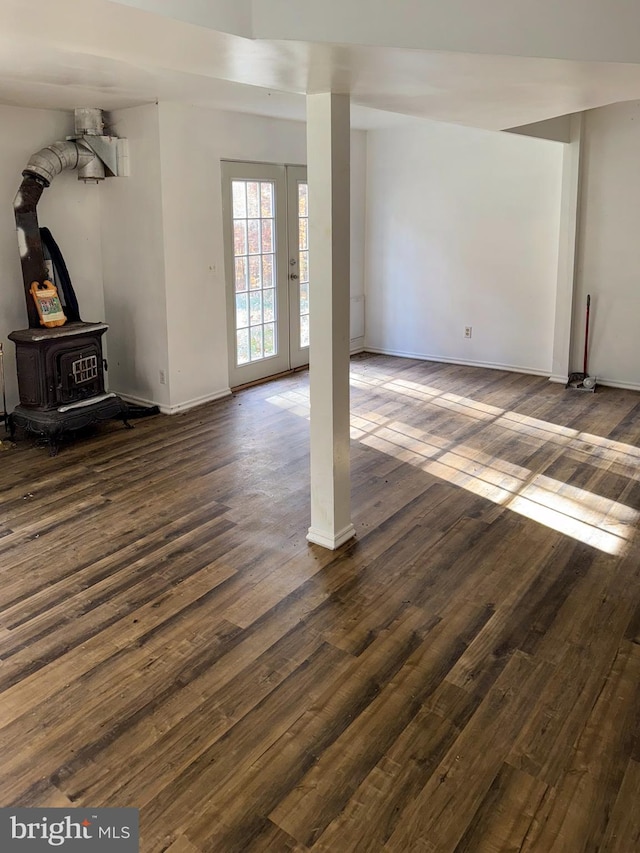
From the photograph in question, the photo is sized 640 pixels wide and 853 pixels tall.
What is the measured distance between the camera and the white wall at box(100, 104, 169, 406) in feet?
17.2

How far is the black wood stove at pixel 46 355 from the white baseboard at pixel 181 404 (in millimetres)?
624

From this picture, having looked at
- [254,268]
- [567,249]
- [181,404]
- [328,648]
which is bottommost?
[328,648]

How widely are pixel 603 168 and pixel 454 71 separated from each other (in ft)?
13.6

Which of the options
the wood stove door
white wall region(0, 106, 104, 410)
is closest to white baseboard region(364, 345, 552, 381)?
white wall region(0, 106, 104, 410)

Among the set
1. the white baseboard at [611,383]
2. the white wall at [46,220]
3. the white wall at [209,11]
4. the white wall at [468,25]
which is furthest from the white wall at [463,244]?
the white wall at [209,11]

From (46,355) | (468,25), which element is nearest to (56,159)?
(46,355)

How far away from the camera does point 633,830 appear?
5.99ft

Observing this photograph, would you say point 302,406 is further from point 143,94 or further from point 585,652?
point 585,652

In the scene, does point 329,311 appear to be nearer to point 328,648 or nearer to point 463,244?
point 328,648

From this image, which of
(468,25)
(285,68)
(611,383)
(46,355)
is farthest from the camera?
(611,383)

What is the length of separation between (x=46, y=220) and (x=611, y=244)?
4.77 m

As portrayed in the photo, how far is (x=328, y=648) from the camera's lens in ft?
8.52

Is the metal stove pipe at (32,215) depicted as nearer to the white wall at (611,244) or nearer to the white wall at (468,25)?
the white wall at (468,25)

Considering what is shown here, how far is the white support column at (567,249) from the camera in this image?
5973 millimetres
